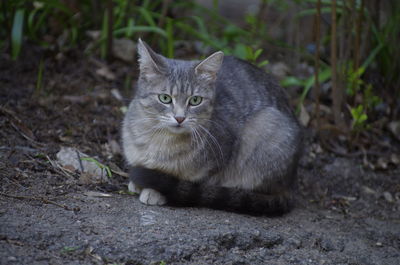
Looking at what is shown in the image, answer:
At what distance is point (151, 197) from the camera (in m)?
3.89

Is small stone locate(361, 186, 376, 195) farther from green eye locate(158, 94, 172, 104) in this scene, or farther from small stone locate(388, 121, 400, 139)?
green eye locate(158, 94, 172, 104)

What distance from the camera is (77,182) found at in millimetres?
3998

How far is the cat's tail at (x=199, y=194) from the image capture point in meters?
3.87

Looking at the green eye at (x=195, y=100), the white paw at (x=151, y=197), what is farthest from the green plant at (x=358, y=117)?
the white paw at (x=151, y=197)

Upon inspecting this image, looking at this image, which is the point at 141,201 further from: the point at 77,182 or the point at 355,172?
the point at 355,172

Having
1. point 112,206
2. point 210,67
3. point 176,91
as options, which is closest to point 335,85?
point 210,67

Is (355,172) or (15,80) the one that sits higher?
(15,80)

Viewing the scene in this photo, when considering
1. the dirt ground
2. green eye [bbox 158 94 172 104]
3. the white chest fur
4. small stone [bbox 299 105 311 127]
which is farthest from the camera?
small stone [bbox 299 105 311 127]

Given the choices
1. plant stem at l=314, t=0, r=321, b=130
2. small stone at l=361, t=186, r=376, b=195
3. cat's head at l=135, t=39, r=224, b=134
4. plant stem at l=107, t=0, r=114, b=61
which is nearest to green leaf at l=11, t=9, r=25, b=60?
plant stem at l=107, t=0, r=114, b=61

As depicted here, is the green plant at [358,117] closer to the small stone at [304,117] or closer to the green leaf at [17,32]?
the small stone at [304,117]

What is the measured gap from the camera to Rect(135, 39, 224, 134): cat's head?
3.81 meters

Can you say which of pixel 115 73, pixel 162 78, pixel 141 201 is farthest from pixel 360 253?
pixel 115 73

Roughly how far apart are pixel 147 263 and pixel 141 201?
2.46ft

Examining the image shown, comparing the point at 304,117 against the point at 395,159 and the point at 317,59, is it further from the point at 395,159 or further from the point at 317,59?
the point at 395,159
